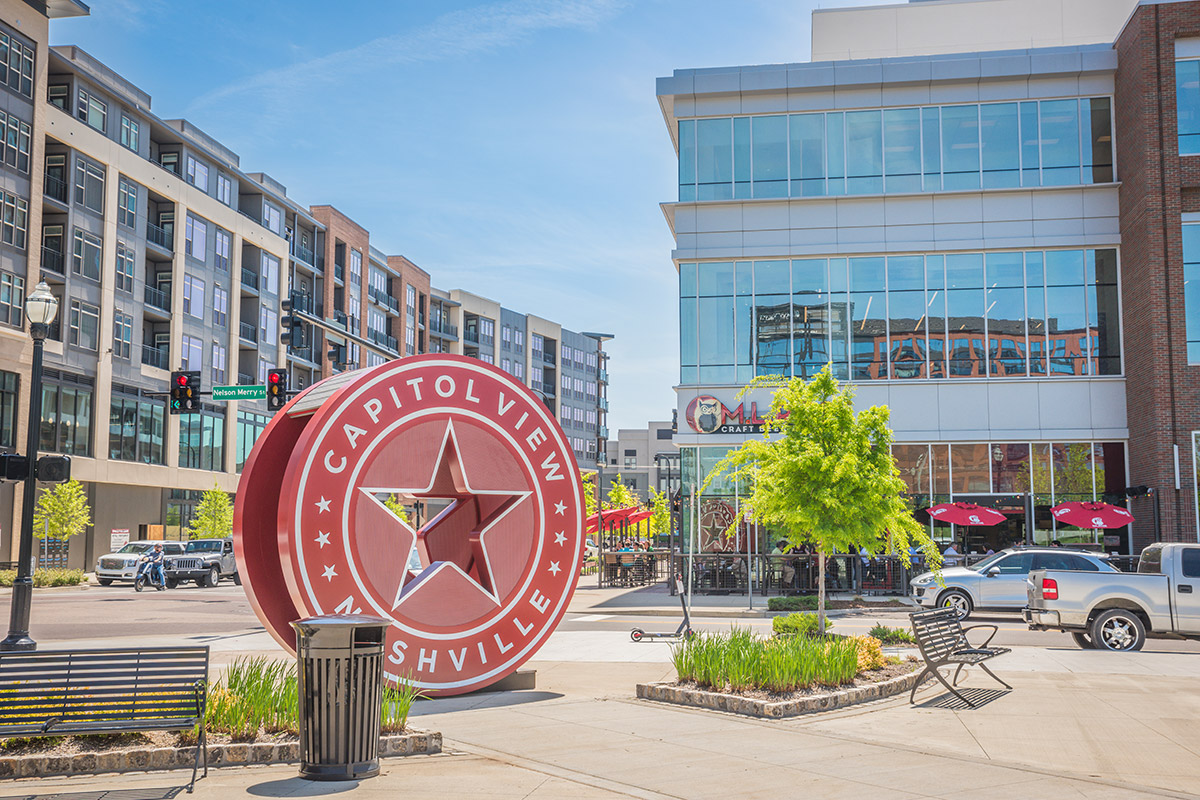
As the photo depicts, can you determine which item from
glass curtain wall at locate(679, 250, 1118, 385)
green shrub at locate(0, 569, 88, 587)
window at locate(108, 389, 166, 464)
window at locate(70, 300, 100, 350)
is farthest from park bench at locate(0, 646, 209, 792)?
window at locate(108, 389, 166, 464)

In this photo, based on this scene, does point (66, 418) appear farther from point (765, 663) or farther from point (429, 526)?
point (765, 663)

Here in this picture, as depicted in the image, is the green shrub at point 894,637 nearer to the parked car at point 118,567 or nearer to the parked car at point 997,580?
the parked car at point 997,580

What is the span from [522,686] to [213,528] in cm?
4632

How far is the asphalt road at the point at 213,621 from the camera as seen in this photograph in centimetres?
2136

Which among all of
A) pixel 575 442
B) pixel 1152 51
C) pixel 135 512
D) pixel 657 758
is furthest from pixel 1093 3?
pixel 575 442

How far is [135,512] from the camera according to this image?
58.0m

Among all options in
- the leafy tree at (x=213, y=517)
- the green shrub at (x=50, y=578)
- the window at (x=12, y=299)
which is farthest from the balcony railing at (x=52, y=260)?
the green shrub at (x=50, y=578)

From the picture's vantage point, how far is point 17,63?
47094 mm

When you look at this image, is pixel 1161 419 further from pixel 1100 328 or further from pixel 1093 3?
pixel 1093 3

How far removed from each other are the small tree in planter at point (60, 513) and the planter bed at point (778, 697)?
3956cm

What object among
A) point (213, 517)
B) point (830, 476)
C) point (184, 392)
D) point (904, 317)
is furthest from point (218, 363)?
point (830, 476)

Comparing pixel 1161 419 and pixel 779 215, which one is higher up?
pixel 779 215

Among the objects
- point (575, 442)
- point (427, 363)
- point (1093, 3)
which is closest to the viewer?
point (427, 363)

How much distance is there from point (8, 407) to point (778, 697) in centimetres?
4463
